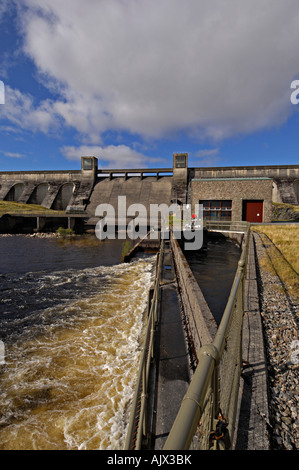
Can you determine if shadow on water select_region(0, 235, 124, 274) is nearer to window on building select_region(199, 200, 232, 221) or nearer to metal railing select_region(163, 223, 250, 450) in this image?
window on building select_region(199, 200, 232, 221)

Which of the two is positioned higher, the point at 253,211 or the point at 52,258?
the point at 253,211

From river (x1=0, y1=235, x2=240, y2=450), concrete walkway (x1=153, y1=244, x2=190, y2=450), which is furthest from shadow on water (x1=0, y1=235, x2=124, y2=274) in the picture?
concrete walkway (x1=153, y1=244, x2=190, y2=450)

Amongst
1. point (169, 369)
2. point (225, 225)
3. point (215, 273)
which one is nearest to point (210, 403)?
point (169, 369)

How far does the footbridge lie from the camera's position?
138cm

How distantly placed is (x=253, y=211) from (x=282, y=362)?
2543 cm

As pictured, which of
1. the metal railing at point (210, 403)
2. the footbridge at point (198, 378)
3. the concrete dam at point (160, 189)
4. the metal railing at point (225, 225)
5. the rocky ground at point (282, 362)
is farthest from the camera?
the concrete dam at point (160, 189)

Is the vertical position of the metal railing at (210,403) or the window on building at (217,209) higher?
the window on building at (217,209)

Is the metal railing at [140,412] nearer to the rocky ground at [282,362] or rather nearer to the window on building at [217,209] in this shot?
the rocky ground at [282,362]

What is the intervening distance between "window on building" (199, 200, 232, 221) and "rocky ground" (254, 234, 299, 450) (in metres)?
21.3

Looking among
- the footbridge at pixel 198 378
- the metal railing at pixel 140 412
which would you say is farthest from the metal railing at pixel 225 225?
the metal railing at pixel 140 412

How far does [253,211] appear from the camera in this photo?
26625mm

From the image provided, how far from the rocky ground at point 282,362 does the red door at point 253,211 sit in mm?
21917

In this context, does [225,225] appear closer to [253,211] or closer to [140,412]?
[253,211]

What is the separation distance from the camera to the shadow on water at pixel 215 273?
793cm
